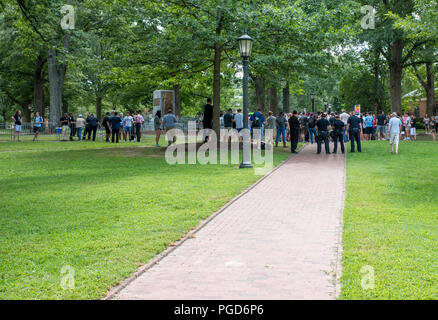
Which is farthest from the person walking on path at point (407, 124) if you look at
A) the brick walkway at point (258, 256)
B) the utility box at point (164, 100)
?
the brick walkway at point (258, 256)

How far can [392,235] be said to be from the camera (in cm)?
645

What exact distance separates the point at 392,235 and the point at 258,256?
2041 millimetres

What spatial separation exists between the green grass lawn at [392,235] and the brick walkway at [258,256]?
0.76 feet

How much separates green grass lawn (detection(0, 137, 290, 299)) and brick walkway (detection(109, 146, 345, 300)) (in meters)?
0.37

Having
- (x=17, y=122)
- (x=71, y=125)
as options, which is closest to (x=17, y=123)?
(x=17, y=122)

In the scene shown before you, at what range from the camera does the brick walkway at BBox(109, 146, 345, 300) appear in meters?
4.46

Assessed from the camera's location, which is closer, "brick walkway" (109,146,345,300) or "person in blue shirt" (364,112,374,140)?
"brick walkway" (109,146,345,300)

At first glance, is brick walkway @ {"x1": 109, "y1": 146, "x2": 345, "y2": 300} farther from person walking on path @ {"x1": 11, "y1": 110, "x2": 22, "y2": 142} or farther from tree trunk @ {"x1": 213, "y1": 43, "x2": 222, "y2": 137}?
person walking on path @ {"x1": 11, "y1": 110, "x2": 22, "y2": 142}

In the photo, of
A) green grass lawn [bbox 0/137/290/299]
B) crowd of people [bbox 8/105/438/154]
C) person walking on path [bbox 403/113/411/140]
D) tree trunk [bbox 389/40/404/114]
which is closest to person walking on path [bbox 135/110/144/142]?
crowd of people [bbox 8/105/438/154]

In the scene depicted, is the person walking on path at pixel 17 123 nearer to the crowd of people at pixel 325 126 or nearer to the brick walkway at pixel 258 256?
the crowd of people at pixel 325 126

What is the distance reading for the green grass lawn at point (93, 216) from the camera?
16.2ft

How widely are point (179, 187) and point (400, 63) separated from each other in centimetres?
3013
